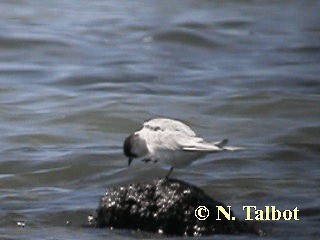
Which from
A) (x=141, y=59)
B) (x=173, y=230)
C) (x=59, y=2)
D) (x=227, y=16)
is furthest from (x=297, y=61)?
(x=173, y=230)

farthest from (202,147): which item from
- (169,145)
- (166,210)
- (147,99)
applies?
(147,99)

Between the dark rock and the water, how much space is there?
14 cm

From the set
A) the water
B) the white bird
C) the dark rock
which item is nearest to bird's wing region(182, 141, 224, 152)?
the white bird

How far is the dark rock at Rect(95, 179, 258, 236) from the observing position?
26.1ft

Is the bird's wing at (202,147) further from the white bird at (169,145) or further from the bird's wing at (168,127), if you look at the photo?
the bird's wing at (168,127)

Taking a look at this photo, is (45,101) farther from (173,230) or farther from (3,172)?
(173,230)

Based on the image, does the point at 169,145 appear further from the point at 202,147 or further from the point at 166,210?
the point at 166,210

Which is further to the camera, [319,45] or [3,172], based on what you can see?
[319,45]

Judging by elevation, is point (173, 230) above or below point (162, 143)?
below

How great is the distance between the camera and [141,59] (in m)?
15.5

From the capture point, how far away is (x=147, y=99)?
13.2 metres

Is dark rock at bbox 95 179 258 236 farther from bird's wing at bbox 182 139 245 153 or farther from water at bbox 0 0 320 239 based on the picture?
bird's wing at bbox 182 139 245 153

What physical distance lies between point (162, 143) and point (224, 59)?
7888 mm

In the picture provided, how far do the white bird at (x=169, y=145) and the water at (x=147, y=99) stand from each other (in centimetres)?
55
